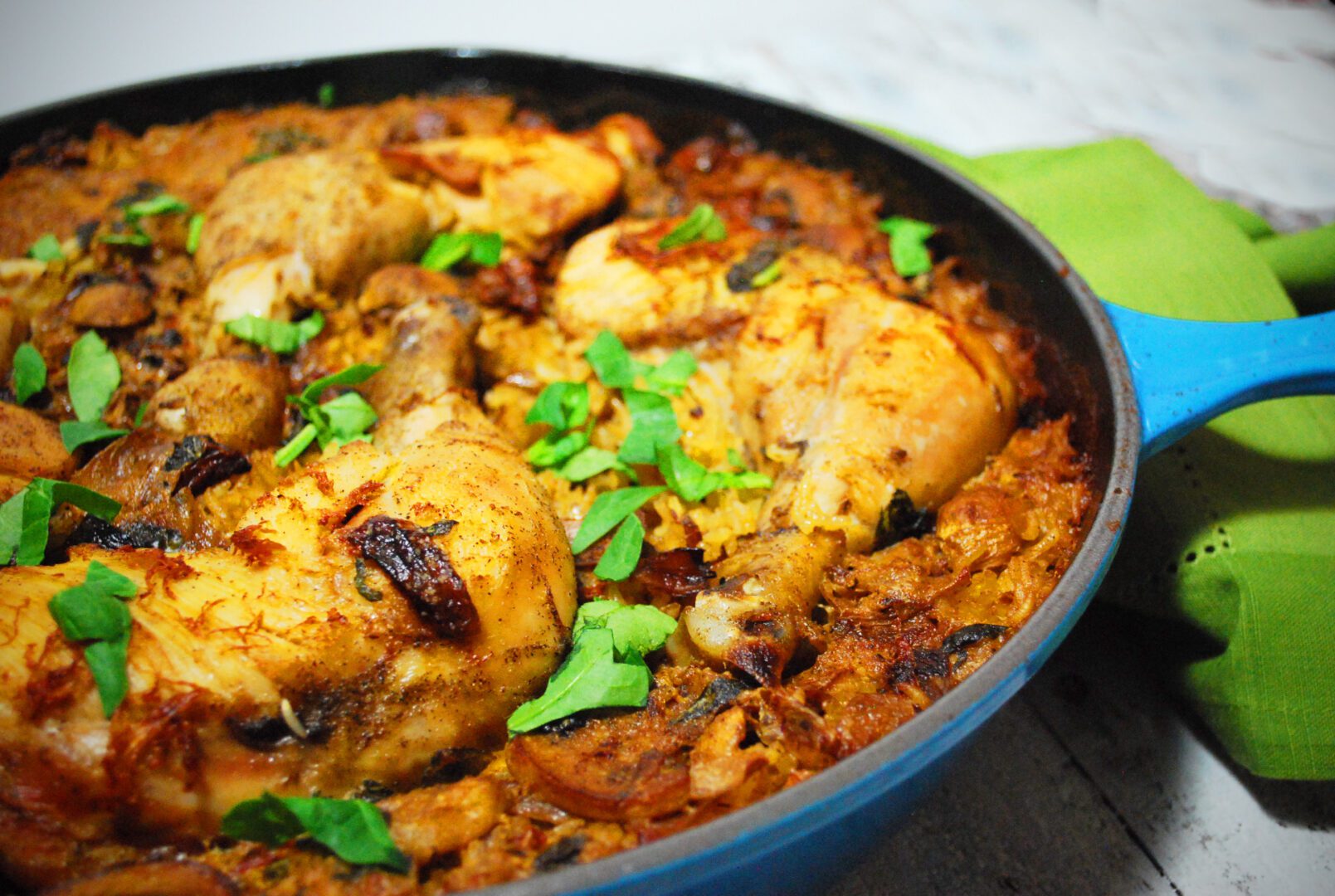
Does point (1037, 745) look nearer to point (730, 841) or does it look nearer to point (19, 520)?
point (730, 841)

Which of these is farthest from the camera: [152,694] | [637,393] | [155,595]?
[637,393]

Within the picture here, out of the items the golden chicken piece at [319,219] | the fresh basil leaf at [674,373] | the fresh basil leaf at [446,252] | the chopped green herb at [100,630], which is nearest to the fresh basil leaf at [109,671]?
the chopped green herb at [100,630]

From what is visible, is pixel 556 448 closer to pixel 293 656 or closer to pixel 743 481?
pixel 743 481

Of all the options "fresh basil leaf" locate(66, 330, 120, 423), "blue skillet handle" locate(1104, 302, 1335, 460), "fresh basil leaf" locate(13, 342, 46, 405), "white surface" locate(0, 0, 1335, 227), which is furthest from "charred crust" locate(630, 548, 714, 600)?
"white surface" locate(0, 0, 1335, 227)

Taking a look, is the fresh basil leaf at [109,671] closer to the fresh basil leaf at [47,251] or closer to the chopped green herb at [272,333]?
the chopped green herb at [272,333]

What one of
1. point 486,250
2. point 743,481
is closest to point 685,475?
point 743,481

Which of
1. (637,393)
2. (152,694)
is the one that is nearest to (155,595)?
(152,694)

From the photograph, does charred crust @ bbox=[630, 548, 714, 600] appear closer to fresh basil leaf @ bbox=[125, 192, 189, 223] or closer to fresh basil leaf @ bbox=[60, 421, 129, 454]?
fresh basil leaf @ bbox=[60, 421, 129, 454]
